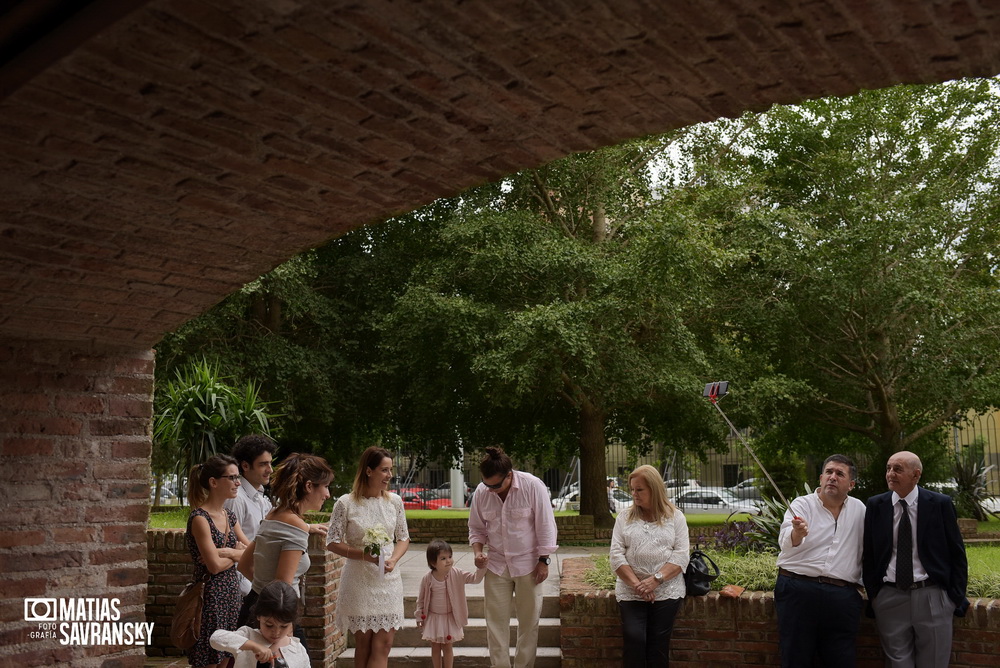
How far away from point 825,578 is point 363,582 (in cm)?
309

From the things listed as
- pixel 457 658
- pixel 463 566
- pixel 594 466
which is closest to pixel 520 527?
pixel 457 658

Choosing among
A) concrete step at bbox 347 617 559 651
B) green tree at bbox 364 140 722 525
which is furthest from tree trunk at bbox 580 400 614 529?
concrete step at bbox 347 617 559 651

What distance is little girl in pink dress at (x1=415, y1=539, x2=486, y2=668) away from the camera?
22.1 feet

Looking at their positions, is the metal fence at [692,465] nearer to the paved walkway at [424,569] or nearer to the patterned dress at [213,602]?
the paved walkway at [424,569]

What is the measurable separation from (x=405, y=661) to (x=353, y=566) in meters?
2.10

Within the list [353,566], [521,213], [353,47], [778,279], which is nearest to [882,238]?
[778,279]

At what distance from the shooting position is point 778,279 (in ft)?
56.5

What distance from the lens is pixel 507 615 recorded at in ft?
23.3

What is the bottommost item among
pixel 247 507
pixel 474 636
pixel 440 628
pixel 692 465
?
pixel 474 636

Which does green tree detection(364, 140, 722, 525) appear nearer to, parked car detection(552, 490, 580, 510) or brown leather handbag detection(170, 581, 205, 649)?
brown leather handbag detection(170, 581, 205, 649)

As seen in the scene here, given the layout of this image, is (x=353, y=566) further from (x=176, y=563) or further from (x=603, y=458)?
→ (x=603, y=458)

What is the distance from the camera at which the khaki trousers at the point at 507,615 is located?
22.9 ft

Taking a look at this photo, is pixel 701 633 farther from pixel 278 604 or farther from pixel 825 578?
pixel 278 604

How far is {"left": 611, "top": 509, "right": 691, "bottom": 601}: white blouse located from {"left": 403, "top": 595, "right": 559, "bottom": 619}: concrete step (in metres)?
2.40
